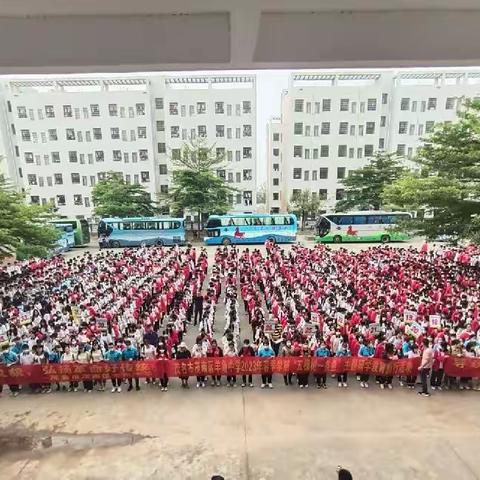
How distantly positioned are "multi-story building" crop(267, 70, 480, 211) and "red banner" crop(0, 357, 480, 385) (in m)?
31.6

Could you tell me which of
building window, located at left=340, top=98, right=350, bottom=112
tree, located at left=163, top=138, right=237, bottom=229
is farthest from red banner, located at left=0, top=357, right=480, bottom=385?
building window, located at left=340, top=98, right=350, bottom=112

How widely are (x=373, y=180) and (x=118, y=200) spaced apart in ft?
73.3

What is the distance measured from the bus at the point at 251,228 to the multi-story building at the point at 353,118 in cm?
1159

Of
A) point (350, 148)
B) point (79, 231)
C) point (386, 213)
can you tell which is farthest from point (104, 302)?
point (350, 148)

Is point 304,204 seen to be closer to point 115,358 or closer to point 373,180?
point 373,180

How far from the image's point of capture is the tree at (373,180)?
30359 millimetres

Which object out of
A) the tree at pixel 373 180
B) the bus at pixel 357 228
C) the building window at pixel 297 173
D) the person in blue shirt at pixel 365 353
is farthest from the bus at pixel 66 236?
the tree at pixel 373 180

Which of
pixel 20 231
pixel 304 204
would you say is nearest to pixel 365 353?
pixel 20 231

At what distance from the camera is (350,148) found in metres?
38.2

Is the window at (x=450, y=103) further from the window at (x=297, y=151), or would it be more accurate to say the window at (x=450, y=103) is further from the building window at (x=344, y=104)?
the window at (x=297, y=151)

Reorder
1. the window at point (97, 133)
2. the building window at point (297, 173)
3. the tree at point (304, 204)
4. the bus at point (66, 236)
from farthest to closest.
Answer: the building window at point (297, 173) → the window at point (97, 133) → the tree at point (304, 204) → the bus at point (66, 236)

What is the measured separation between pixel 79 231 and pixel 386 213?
24.4 m

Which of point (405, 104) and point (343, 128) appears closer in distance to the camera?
point (405, 104)

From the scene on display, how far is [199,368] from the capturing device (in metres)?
7.97
